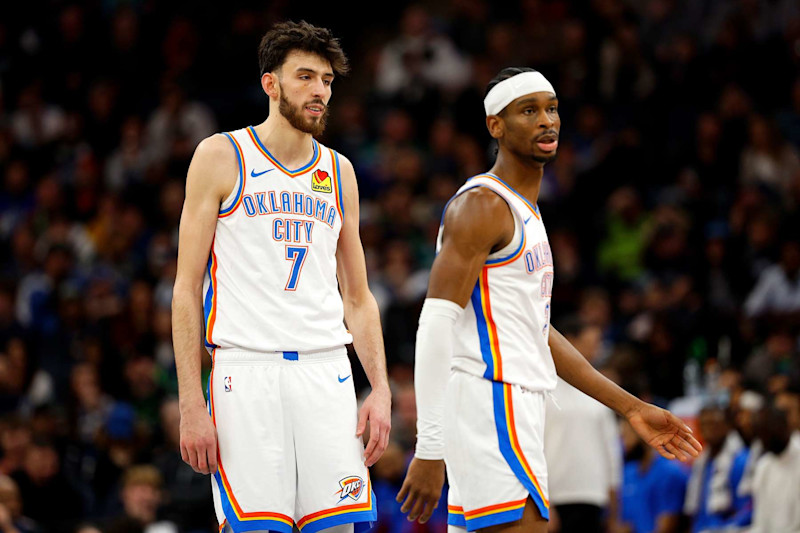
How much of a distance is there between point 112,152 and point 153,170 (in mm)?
1209

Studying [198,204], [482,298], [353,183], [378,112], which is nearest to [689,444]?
[482,298]

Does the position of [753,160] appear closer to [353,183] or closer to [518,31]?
[518,31]

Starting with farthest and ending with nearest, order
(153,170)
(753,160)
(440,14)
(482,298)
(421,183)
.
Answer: (440,14), (153,170), (421,183), (753,160), (482,298)

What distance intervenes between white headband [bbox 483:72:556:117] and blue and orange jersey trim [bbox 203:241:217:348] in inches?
59.7

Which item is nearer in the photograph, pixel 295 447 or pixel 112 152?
pixel 295 447

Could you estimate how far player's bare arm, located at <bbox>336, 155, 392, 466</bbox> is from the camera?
5.23 meters

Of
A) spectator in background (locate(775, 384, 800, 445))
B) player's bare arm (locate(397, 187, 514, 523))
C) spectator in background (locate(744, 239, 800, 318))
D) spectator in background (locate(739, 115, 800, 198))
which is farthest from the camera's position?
spectator in background (locate(739, 115, 800, 198))

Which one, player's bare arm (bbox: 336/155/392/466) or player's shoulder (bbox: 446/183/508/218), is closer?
player's bare arm (bbox: 336/155/392/466)

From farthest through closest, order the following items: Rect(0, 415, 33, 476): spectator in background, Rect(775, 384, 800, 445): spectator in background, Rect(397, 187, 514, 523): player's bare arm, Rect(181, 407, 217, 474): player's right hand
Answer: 1. Rect(0, 415, 33, 476): spectator in background
2. Rect(775, 384, 800, 445): spectator in background
3. Rect(397, 187, 514, 523): player's bare arm
4. Rect(181, 407, 217, 474): player's right hand

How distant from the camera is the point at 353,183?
550 centimetres

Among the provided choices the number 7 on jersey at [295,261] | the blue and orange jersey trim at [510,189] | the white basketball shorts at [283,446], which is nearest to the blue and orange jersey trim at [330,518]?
the white basketball shorts at [283,446]

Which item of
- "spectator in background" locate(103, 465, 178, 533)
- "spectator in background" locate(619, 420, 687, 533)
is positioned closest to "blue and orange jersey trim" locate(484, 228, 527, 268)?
"spectator in background" locate(619, 420, 687, 533)

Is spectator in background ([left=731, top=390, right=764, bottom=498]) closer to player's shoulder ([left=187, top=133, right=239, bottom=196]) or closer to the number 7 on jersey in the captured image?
the number 7 on jersey

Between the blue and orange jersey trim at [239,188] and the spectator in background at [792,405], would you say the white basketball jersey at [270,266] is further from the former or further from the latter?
the spectator in background at [792,405]
